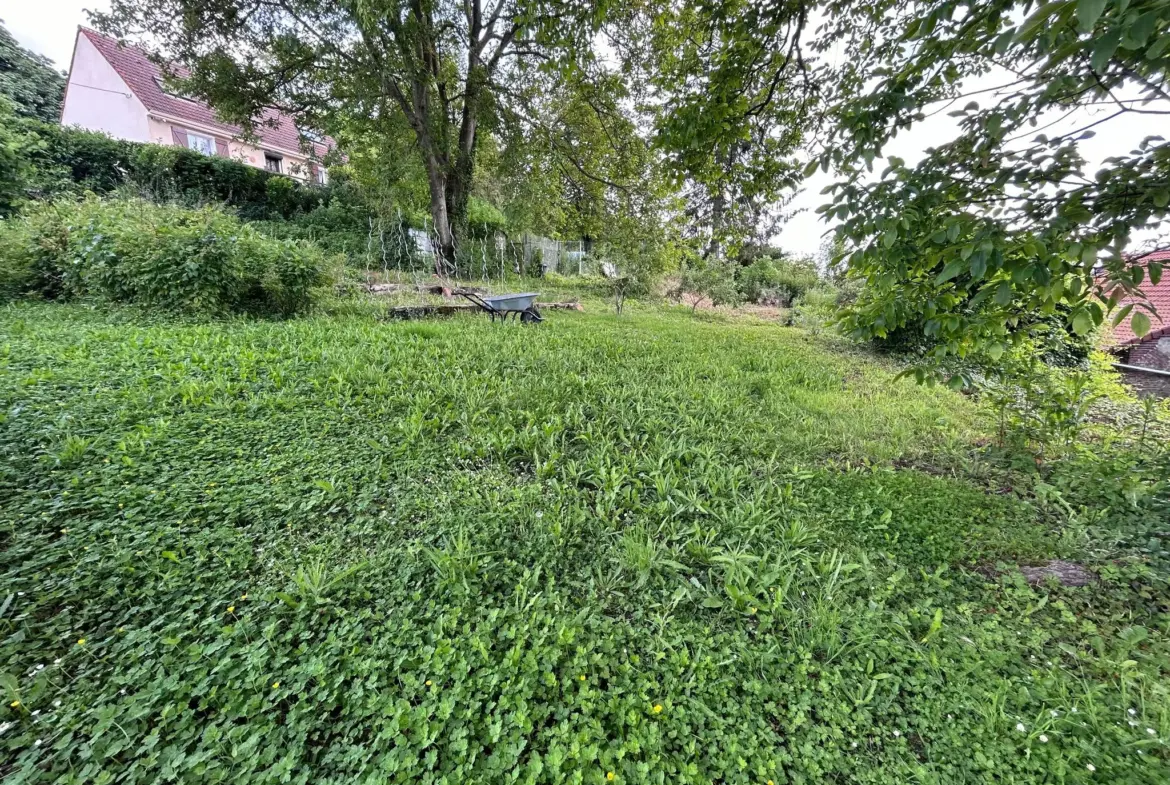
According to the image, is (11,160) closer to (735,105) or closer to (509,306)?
(509,306)

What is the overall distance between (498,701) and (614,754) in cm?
38

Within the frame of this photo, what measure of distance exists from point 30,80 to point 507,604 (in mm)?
25799

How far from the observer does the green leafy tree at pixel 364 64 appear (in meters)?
7.24

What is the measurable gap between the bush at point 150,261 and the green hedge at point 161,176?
4.94 meters

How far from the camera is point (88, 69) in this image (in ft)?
50.2

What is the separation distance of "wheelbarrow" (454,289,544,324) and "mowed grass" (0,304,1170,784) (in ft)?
11.3

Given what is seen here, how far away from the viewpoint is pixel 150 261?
15.5ft

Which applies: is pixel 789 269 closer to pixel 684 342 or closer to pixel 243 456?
pixel 684 342

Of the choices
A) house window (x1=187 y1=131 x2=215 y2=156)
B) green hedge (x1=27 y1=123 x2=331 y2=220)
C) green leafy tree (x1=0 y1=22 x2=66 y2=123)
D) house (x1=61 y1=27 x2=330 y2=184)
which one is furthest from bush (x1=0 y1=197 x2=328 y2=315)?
green leafy tree (x1=0 y1=22 x2=66 y2=123)

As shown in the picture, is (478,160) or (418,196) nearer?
(418,196)

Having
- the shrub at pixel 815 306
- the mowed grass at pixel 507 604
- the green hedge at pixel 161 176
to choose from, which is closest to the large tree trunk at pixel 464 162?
the green hedge at pixel 161 176

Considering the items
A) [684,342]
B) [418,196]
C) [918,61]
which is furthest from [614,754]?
[418,196]

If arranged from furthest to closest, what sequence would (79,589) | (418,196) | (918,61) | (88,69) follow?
(88,69) < (418,196) < (918,61) < (79,589)

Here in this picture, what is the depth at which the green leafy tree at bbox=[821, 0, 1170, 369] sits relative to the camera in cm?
140
